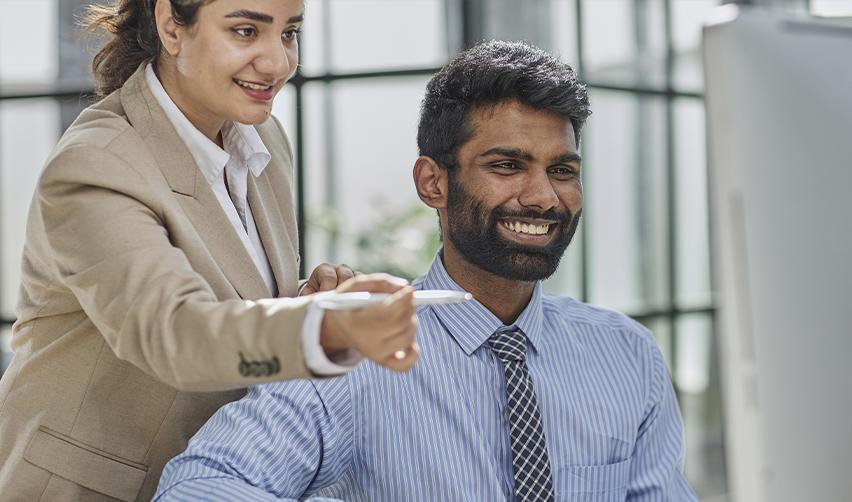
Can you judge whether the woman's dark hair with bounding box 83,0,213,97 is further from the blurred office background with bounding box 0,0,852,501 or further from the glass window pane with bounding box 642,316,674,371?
the glass window pane with bounding box 642,316,674,371

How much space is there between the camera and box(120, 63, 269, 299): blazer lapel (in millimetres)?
1630

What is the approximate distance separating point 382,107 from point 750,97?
10.1ft

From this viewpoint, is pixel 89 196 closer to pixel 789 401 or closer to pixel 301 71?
pixel 789 401

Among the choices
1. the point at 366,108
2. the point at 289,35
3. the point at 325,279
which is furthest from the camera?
the point at 366,108

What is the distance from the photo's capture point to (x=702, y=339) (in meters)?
5.03

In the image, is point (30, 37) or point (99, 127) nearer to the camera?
point (99, 127)

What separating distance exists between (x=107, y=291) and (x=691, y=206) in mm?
4063

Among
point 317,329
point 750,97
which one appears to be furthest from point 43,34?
point 750,97

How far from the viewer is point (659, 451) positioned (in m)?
1.92

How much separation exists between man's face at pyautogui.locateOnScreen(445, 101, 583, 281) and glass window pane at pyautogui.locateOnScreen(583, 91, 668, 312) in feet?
8.56

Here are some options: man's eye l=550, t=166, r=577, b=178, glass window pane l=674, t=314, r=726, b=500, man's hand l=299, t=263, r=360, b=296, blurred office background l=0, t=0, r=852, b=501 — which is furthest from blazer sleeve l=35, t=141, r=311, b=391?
glass window pane l=674, t=314, r=726, b=500

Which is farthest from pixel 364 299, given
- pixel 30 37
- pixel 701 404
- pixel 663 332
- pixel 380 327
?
pixel 701 404

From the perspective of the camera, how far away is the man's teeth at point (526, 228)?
1.83 meters

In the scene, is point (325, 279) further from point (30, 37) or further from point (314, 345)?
point (30, 37)
